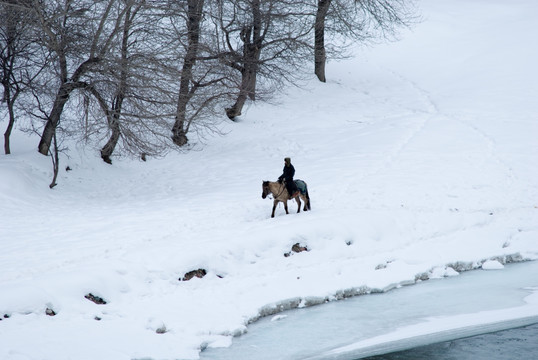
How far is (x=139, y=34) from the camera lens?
1988 centimetres

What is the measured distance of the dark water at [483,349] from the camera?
924 centimetres

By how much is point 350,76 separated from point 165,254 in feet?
77.5

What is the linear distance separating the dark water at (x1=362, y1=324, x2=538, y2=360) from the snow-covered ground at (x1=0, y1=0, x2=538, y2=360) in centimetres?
270

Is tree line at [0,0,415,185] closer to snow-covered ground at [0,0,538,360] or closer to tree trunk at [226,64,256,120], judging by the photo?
tree trunk at [226,64,256,120]

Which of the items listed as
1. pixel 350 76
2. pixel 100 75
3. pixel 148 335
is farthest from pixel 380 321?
pixel 350 76

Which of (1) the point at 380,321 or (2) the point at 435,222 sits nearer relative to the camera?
(1) the point at 380,321

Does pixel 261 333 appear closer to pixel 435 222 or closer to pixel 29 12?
pixel 435 222

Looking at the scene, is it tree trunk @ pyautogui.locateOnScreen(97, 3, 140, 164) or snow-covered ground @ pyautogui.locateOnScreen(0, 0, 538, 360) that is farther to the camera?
tree trunk @ pyautogui.locateOnScreen(97, 3, 140, 164)

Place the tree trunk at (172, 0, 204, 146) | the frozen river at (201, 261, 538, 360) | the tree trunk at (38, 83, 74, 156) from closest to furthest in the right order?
1. the frozen river at (201, 261, 538, 360)
2. the tree trunk at (38, 83, 74, 156)
3. the tree trunk at (172, 0, 204, 146)

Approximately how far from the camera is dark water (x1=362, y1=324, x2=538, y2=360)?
30.3 feet

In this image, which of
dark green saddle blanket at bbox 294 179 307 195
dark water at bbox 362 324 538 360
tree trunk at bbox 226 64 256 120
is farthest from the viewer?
tree trunk at bbox 226 64 256 120

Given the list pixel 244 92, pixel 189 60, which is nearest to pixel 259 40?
pixel 244 92

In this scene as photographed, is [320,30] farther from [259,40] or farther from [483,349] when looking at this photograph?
[483,349]

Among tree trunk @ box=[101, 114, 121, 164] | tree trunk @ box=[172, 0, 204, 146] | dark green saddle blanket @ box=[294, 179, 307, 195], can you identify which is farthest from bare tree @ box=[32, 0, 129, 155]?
dark green saddle blanket @ box=[294, 179, 307, 195]
